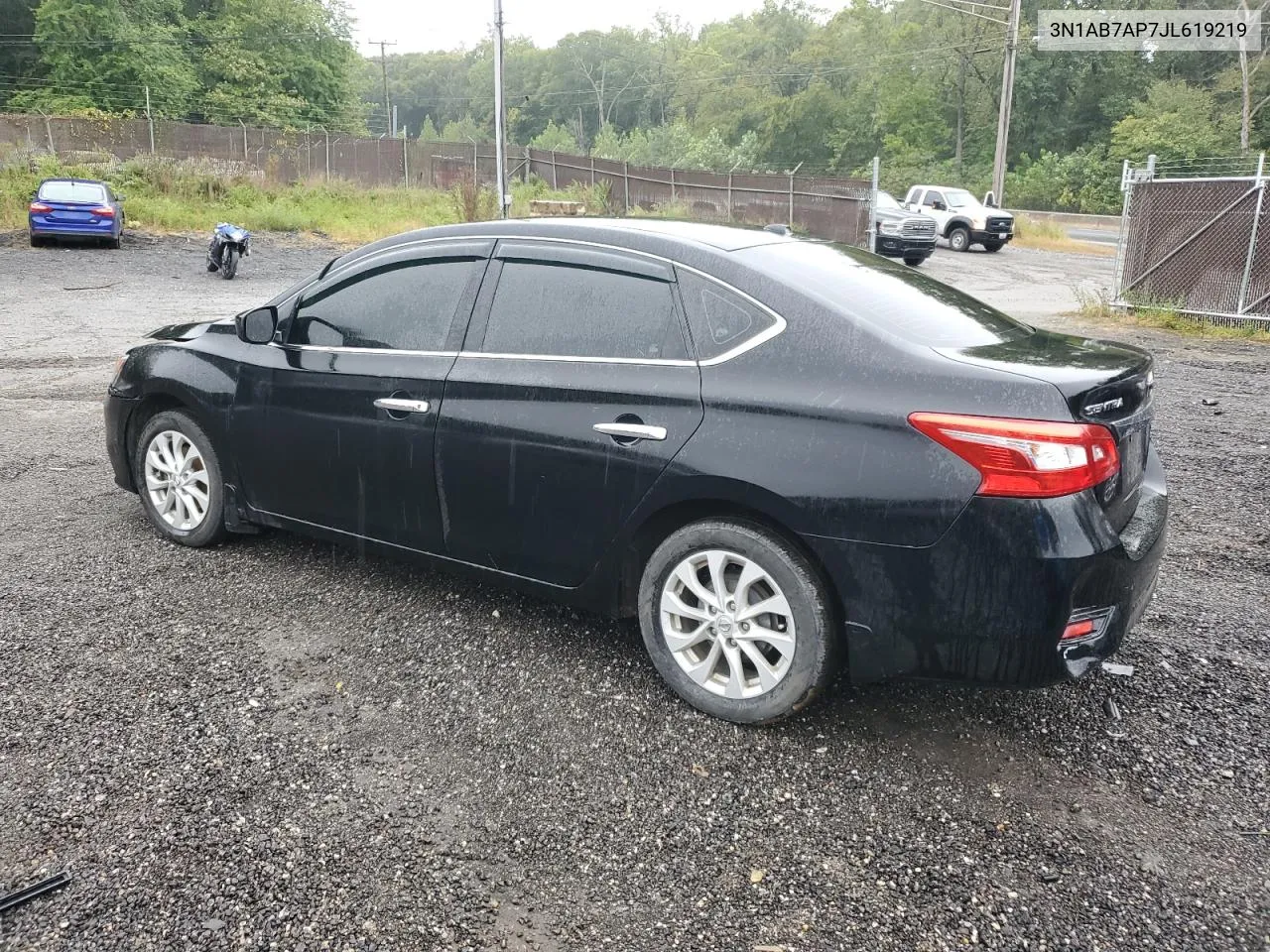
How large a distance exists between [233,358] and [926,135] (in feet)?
234

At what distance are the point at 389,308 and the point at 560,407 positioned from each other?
108 centimetres

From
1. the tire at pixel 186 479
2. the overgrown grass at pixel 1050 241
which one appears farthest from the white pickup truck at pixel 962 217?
the tire at pixel 186 479

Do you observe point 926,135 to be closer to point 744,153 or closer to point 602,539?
point 744,153

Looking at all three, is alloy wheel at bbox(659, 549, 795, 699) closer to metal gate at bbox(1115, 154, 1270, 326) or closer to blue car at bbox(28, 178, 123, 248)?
metal gate at bbox(1115, 154, 1270, 326)

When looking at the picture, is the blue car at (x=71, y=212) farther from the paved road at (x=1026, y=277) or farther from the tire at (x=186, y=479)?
the tire at (x=186, y=479)

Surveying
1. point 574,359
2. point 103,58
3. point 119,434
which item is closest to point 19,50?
point 103,58

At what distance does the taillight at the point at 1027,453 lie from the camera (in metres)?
2.86

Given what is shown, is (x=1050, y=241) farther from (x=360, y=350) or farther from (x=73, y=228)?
(x=360, y=350)

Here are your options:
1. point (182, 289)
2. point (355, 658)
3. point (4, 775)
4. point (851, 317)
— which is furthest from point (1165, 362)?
point (182, 289)

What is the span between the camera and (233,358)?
4.68 meters

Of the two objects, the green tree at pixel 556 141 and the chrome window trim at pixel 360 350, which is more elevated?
the green tree at pixel 556 141

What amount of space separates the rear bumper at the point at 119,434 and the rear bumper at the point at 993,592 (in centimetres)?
371

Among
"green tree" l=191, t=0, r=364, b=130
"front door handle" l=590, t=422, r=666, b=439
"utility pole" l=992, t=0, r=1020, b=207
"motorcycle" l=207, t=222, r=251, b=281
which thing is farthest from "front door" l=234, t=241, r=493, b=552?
"green tree" l=191, t=0, r=364, b=130

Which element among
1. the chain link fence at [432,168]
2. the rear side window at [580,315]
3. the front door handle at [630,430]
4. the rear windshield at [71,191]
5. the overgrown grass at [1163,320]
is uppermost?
the chain link fence at [432,168]
